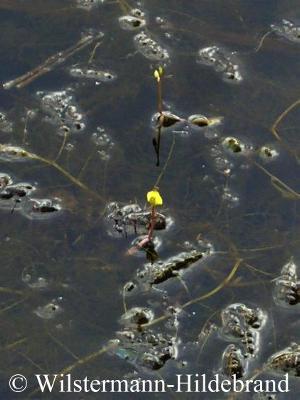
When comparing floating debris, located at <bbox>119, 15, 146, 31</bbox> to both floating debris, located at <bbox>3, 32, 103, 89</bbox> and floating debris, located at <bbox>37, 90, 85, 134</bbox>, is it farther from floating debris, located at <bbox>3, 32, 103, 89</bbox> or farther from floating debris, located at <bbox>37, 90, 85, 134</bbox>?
floating debris, located at <bbox>37, 90, 85, 134</bbox>

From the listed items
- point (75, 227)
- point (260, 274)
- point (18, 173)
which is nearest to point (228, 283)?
point (260, 274)

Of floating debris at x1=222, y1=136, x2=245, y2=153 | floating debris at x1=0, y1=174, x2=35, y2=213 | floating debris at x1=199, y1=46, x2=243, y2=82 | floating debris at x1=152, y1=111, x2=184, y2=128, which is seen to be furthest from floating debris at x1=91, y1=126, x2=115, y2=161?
floating debris at x1=199, y1=46, x2=243, y2=82

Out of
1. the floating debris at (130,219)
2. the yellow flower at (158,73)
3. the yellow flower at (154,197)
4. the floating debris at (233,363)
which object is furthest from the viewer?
the yellow flower at (158,73)

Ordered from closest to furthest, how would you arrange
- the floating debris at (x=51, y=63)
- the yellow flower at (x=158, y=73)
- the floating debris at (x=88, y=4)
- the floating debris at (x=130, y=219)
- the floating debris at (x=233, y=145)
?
the floating debris at (x=130, y=219) → the yellow flower at (x=158, y=73) → the floating debris at (x=233, y=145) → the floating debris at (x=51, y=63) → the floating debris at (x=88, y=4)

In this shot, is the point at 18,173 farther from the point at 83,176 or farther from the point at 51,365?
the point at 51,365

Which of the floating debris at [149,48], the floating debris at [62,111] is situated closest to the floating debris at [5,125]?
the floating debris at [62,111]

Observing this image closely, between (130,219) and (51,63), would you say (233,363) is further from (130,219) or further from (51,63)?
(51,63)

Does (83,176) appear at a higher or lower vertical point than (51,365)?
higher

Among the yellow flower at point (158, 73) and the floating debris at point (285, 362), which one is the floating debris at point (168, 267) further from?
the yellow flower at point (158, 73)
